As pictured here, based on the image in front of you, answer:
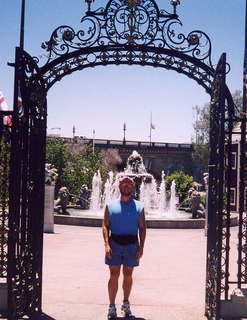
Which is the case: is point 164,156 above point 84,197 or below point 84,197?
above

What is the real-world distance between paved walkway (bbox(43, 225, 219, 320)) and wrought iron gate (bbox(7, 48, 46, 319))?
0.52 m

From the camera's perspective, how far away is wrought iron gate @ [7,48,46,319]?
5.86 m

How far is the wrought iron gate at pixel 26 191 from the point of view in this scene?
5.86 meters

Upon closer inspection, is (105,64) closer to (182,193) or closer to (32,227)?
(32,227)

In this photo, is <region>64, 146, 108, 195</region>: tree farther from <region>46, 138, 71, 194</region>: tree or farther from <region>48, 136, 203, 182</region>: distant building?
<region>48, 136, 203, 182</region>: distant building

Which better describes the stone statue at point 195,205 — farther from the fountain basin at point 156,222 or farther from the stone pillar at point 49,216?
the stone pillar at point 49,216

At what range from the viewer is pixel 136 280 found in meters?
8.99

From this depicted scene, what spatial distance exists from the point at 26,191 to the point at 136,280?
360 cm

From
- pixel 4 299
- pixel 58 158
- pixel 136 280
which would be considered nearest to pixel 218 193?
pixel 4 299

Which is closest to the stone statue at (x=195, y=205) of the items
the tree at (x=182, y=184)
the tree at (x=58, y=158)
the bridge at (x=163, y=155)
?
the tree at (x=182, y=184)

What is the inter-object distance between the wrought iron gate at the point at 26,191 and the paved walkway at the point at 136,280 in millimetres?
524

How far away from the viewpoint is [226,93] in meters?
6.22

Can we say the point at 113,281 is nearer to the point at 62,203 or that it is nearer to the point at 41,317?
the point at 41,317

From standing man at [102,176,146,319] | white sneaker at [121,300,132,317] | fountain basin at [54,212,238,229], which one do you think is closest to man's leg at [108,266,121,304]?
standing man at [102,176,146,319]
